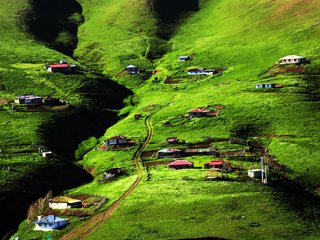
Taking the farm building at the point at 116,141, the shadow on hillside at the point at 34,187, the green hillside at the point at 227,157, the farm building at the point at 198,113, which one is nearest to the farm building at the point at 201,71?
the green hillside at the point at 227,157

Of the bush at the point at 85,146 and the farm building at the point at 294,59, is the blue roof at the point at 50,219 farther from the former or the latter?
the farm building at the point at 294,59

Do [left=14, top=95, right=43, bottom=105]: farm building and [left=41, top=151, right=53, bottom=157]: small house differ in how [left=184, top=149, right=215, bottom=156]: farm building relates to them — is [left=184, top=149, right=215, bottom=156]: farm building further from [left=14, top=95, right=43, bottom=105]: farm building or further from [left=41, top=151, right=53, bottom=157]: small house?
[left=14, top=95, right=43, bottom=105]: farm building

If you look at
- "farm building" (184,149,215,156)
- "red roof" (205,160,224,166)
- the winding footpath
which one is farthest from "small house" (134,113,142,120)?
"red roof" (205,160,224,166)

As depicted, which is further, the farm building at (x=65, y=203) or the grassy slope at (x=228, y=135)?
the farm building at (x=65, y=203)

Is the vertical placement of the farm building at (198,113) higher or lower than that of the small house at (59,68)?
lower

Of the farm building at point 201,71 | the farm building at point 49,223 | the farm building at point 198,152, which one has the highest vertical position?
the farm building at point 201,71
